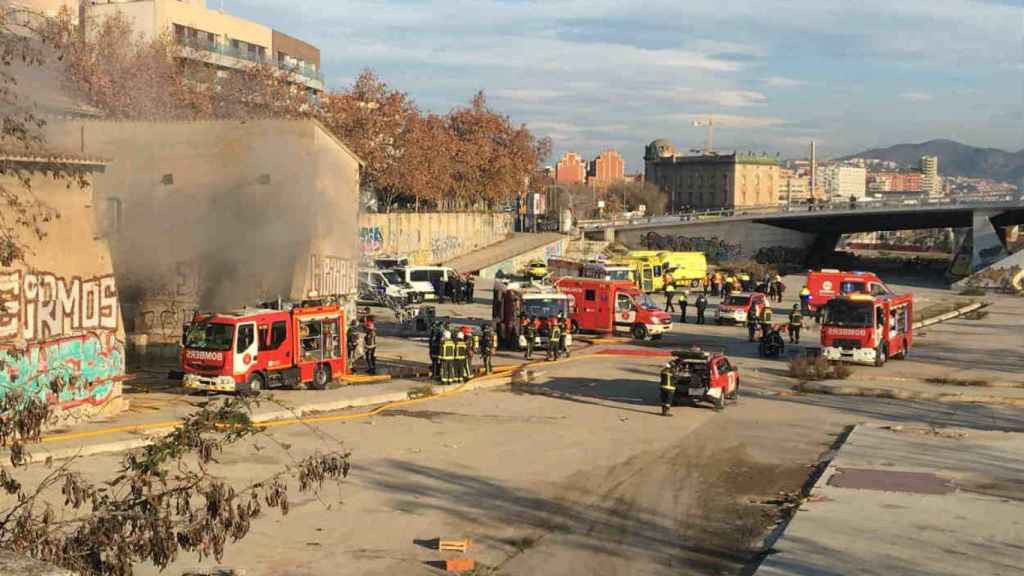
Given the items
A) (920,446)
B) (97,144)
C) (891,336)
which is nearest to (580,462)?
(920,446)

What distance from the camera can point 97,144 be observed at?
2556 cm

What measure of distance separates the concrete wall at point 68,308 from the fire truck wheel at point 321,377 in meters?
5.18

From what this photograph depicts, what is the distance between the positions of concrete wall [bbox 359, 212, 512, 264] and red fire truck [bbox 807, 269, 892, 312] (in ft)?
74.8

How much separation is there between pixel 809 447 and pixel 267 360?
1164 centimetres

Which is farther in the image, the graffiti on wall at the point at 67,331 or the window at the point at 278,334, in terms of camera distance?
the window at the point at 278,334

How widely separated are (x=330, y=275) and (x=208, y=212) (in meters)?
4.89

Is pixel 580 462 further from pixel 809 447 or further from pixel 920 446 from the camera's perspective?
pixel 920 446

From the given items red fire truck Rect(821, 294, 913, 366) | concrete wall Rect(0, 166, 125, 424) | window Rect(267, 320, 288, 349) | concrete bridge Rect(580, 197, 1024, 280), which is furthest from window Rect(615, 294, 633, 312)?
concrete bridge Rect(580, 197, 1024, 280)

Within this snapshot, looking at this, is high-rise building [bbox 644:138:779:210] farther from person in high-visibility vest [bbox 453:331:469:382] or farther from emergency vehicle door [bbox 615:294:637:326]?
person in high-visibility vest [bbox 453:331:469:382]

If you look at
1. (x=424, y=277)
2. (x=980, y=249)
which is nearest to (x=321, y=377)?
(x=424, y=277)

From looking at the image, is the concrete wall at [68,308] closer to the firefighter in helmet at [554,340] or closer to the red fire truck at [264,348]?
the red fire truck at [264,348]

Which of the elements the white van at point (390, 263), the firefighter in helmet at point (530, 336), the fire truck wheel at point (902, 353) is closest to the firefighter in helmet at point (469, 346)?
the firefighter in helmet at point (530, 336)

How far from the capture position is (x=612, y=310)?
39.3 m

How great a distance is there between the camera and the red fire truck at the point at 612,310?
128ft
